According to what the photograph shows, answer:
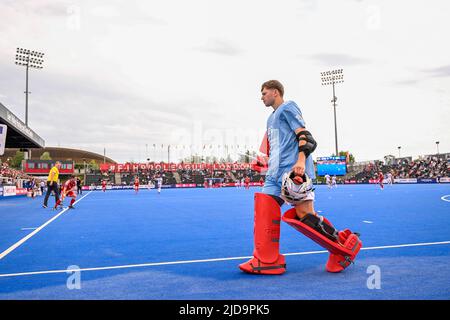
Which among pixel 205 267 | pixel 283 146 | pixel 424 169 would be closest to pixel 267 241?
pixel 205 267

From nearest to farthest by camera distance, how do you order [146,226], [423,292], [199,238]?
[423,292] < [199,238] < [146,226]

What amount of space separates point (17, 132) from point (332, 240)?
29.7 meters

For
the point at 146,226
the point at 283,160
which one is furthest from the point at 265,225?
the point at 146,226

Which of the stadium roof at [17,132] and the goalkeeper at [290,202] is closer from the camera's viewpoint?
the goalkeeper at [290,202]

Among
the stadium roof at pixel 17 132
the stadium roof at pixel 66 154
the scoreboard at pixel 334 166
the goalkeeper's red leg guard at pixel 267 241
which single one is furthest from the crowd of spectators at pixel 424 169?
the stadium roof at pixel 66 154

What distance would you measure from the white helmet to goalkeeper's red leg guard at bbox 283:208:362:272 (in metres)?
0.27

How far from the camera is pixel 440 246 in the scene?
5570 millimetres

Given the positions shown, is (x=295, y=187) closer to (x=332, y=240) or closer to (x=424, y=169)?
(x=332, y=240)

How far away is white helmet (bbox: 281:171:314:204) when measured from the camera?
12.6 feet

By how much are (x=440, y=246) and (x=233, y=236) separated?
3.64 m

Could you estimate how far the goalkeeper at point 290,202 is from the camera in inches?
154

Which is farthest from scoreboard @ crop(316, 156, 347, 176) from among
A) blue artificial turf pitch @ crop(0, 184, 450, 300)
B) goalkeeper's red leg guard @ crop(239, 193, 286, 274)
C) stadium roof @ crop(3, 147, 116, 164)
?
stadium roof @ crop(3, 147, 116, 164)

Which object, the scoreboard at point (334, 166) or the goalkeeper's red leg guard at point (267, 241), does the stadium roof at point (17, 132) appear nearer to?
the goalkeeper's red leg guard at point (267, 241)
